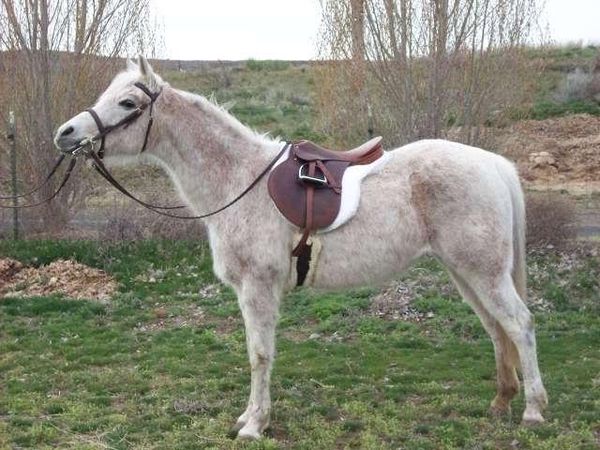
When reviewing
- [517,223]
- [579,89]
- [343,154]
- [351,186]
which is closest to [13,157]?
[343,154]

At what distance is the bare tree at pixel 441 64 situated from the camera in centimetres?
1203

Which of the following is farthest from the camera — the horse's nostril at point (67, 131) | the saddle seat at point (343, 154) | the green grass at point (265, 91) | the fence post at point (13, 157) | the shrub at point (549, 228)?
the green grass at point (265, 91)

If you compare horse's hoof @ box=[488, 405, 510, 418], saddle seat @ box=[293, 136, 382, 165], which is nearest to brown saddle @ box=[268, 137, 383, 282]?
saddle seat @ box=[293, 136, 382, 165]

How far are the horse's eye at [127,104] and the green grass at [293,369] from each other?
2.24m

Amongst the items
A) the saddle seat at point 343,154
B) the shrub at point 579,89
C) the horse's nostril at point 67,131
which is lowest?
the saddle seat at point 343,154

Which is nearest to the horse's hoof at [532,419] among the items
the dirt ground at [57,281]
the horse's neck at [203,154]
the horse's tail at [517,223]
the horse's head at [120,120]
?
the horse's tail at [517,223]

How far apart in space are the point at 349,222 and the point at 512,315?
1.24m

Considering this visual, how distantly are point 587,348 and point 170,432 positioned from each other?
4144 mm

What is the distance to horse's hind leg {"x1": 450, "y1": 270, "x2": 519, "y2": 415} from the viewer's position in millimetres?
5680

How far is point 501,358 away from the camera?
5730 mm

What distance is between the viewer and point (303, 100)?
33.5 metres

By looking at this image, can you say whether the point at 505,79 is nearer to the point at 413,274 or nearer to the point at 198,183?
the point at 413,274

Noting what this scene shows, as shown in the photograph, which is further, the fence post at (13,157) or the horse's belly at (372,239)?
the fence post at (13,157)

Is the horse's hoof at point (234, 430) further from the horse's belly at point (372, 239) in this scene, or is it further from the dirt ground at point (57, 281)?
the dirt ground at point (57, 281)
